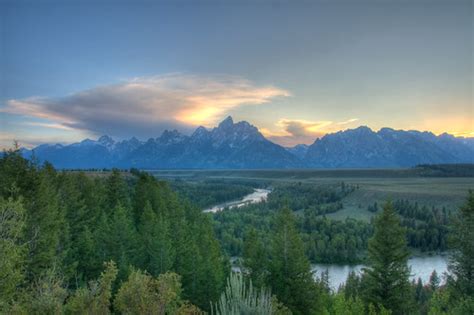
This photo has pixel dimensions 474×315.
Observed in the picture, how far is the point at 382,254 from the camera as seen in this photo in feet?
98.5

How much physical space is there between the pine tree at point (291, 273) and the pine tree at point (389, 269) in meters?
5.13

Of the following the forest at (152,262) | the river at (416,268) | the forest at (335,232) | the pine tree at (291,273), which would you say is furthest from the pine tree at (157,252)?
the river at (416,268)

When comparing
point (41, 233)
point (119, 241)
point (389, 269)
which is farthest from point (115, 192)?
point (389, 269)

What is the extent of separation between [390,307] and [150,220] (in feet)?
81.9

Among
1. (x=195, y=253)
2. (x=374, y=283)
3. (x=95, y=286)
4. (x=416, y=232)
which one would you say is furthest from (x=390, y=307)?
(x=416, y=232)

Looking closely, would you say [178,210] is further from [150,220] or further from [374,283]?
[374,283]

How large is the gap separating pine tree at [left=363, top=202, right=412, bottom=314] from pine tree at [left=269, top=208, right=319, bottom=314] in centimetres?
513

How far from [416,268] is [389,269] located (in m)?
63.3

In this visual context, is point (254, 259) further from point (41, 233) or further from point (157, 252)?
point (41, 233)

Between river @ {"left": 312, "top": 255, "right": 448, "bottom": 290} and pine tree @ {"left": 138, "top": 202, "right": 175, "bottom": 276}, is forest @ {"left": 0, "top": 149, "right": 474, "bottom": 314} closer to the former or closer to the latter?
pine tree @ {"left": 138, "top": 202, "right": 175, "bottom": 276}

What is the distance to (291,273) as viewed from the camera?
31.6 metres

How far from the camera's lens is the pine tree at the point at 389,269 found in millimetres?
29344

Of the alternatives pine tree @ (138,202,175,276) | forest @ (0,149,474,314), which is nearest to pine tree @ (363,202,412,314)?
forest @ (0,149,474,314)

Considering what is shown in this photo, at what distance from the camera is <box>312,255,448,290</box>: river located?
76906mm
